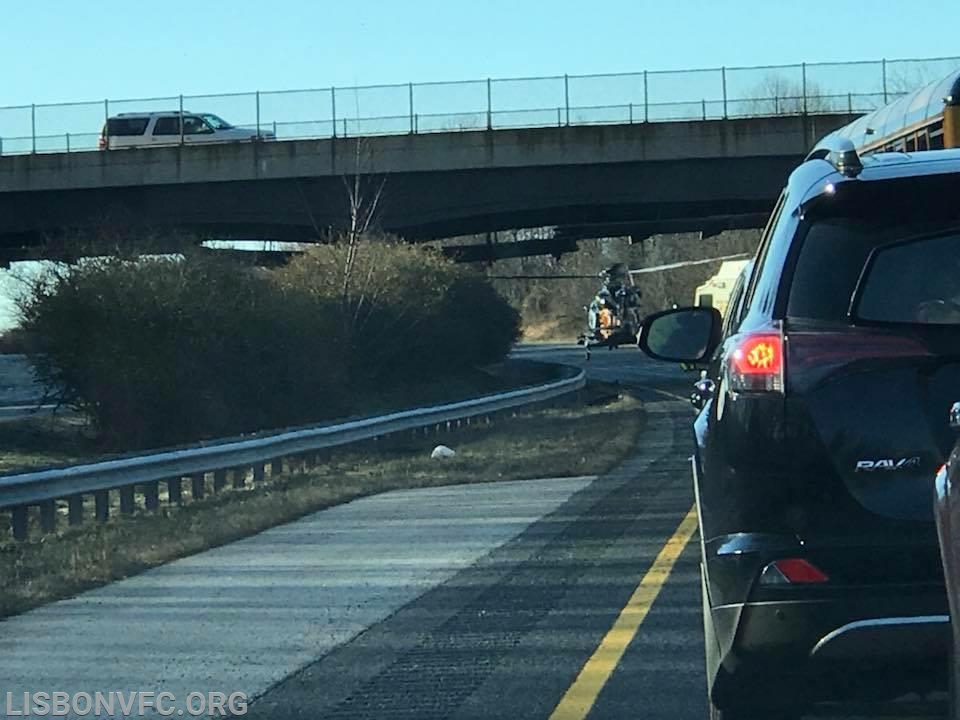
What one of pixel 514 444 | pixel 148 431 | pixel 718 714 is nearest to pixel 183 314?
pixel 148 431

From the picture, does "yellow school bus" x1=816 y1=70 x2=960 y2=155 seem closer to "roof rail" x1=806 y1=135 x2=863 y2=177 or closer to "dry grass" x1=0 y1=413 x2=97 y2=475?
"roof rail" x1=806 y1=135 x2=863 y2=177

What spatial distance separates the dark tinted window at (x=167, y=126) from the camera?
144 ft

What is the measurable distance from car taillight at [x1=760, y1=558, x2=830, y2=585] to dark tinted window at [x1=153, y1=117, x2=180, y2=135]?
40887mm

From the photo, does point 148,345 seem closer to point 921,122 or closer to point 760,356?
point 921,122

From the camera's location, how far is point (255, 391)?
30.0 metres

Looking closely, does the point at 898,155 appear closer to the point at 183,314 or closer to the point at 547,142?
the point at 183,314

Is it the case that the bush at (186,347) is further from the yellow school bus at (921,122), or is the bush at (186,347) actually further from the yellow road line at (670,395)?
the yellow school bus at (921,122)

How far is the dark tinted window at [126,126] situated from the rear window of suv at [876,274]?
40898 mm

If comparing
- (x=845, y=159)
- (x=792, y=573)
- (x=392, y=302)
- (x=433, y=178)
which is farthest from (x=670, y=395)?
(x=792, y=573)

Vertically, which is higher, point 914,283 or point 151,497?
point 914,283

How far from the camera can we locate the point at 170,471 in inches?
566

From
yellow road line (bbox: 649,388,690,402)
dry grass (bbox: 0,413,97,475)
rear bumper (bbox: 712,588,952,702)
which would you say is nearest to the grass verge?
dry grass (bbox: 0,413,97,475)

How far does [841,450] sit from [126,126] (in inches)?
1637

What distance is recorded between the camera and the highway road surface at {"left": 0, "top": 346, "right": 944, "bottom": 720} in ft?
22.5
